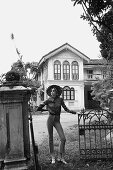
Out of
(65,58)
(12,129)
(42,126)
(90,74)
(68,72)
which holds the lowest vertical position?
(42,126)

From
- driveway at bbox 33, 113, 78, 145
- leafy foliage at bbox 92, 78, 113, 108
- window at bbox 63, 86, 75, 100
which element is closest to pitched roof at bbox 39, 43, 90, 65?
window at bbox 63, 86, 75, 100

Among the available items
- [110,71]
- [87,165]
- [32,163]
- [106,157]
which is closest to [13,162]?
[32,163]

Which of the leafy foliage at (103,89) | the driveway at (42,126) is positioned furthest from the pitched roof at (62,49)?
the leafy foliage at (103,89)

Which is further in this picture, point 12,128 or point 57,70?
point 57,70

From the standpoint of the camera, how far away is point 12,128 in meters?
4.57

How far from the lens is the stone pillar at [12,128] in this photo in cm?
452

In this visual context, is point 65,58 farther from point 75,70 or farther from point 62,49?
point 75,70

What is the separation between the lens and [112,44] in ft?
27.5

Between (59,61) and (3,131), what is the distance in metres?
25.8

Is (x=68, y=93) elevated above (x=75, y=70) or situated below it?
below

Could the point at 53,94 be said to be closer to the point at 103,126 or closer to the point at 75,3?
the point at 103,126

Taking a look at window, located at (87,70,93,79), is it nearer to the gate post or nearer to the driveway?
the driveway

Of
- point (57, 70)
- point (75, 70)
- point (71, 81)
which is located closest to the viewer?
point (57, 70)

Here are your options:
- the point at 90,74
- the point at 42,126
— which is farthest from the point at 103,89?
the point at 90,74
